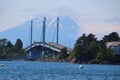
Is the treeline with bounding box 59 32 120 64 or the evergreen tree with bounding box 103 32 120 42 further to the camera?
the evergreen tree with bounding box 103 32 120 42

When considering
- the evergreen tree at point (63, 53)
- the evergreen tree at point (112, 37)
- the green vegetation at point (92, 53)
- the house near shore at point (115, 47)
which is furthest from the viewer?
the evergreen tree at point (112, 37)

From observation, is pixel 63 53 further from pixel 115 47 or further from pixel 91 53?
pixel 91 53

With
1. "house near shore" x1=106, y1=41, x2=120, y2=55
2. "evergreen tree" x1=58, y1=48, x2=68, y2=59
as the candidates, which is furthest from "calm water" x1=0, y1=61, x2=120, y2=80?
"evergreen tree" x1=58, y1=48, x2=68, y2=59

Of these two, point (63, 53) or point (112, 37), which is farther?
point (112, 37)

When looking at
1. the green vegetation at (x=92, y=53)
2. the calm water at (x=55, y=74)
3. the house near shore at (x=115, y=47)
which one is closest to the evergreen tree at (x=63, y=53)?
the green vegetation at (x=92, y=53)

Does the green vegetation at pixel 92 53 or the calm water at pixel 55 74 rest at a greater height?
the green vegetation at pixel 92 53

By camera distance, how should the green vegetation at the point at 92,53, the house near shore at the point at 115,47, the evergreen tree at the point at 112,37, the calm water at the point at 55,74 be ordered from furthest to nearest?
the evergreen tree at the point at 112,37 < the house near shore at the point at 115,47 < the green vegetation at the point at 92,53 < the calm water at the point at 55,74

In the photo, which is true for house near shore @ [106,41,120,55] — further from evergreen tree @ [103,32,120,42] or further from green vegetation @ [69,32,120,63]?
evergreen tree @ [103,32,120,42]

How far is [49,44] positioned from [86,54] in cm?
5153

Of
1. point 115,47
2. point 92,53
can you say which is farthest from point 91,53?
point 115,47

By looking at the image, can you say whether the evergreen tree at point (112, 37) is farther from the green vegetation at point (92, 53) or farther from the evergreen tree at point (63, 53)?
the green vegetation at point (92, 53)

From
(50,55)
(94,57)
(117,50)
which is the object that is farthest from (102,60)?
(50,55)

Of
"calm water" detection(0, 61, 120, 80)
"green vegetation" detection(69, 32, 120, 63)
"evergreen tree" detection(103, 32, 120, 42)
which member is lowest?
"calm water" detection(0, 61, 120, 80)

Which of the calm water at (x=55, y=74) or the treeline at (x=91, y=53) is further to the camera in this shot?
the treeline at (x=91, y=53)
